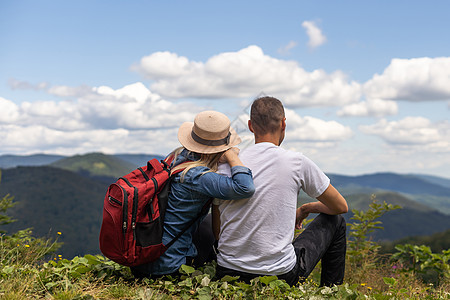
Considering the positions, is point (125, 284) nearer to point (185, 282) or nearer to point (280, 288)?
point (185, 282)

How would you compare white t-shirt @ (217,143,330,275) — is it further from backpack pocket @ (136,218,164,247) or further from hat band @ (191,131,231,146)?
backpack pocket @ (136,218,164,247)

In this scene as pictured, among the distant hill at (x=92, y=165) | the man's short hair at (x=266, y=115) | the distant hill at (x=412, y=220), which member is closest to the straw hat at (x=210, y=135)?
the man's short hair at (x=266, y=115)

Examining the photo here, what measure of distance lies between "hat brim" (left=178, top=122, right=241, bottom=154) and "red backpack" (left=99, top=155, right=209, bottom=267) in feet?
0.86

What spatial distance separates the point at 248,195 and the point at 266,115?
75cm

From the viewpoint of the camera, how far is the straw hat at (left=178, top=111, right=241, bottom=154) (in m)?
3.84

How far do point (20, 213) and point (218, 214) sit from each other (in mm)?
99537

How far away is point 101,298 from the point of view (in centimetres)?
387

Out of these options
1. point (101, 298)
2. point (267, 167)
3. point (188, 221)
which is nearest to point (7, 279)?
point (101, 298)

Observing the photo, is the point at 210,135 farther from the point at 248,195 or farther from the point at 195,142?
the point at 248,195

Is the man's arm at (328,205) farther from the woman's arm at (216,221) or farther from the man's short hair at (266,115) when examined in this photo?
the woman's arm at (216,221)

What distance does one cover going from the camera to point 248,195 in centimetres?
353

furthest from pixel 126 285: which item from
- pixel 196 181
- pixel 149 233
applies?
pixel 196 181

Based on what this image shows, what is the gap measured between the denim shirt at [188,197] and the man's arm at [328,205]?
2.69 ft

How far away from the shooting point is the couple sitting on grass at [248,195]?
11.9 ft
